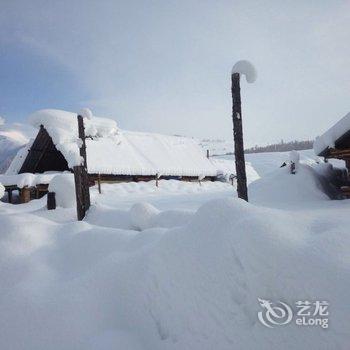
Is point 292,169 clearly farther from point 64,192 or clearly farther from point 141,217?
point 64,192

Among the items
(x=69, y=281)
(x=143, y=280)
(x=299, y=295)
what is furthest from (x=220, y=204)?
(x=69, y=281)

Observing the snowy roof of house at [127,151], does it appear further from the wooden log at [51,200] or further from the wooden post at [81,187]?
the wooden post at [81,187]

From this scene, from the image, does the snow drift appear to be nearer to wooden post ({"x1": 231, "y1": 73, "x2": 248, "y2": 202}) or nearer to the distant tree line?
wooden post ({"x1": 231, "y1": 73, "x2": 248, "y2": 202})

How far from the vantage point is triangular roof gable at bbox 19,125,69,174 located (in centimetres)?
2017

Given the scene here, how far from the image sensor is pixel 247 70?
662 cm

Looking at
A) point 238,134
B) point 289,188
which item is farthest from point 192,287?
point 289,188

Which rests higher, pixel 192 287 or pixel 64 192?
pixel 64 192

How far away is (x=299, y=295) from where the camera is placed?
226 centimetres

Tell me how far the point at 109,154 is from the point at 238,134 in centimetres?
1538

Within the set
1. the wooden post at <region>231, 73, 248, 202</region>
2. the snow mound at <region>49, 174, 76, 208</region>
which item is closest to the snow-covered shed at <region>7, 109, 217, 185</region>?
the snow mound at <region>49, 174, 76, 208</region>

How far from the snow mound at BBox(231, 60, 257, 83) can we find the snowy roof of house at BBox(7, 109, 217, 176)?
965 cm

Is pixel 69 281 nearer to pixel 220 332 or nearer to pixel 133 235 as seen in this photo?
pixel 133 235

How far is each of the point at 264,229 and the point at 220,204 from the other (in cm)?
77

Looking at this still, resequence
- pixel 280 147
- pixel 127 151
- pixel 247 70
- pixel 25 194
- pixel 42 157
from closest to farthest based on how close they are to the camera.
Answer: pixel 247 70
pixel 25 194
pixel 42 157
pixel 127 151
pixel 280 147
